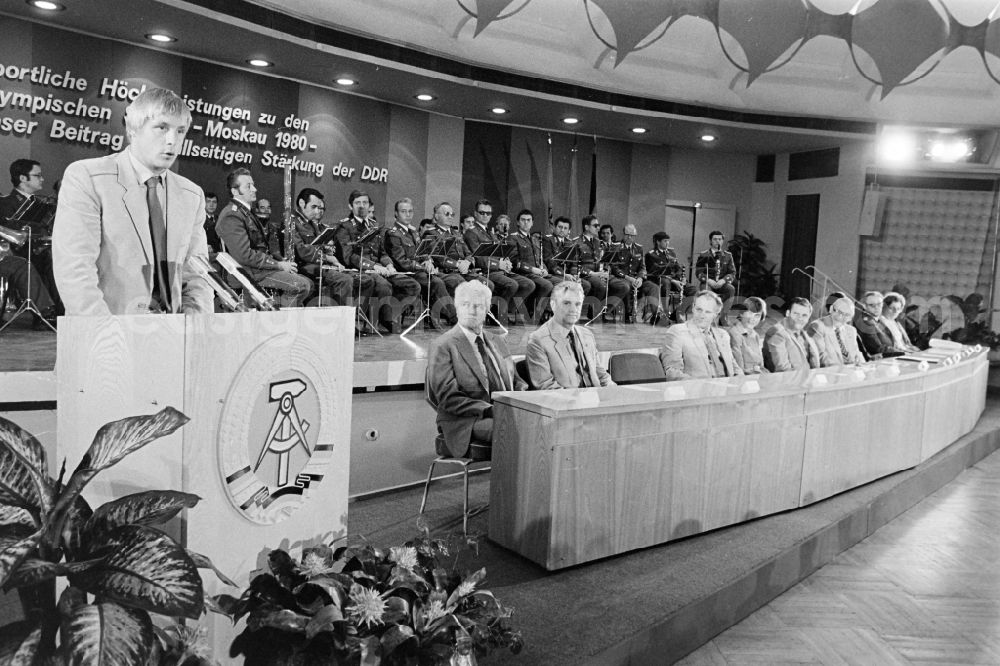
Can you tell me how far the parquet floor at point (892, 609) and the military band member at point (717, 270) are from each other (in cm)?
572

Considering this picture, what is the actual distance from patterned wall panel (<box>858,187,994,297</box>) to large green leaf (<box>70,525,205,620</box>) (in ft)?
39.2

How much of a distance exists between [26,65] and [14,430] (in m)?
6.60

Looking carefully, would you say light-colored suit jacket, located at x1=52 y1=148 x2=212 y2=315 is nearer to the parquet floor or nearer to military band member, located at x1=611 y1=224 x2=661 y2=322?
the parquet floor

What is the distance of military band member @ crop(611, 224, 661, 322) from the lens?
8984 mm

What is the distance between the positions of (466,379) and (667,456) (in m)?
0.87

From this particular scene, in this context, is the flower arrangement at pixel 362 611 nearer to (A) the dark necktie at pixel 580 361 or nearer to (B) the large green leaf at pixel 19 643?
(B) the large green leaf at pixel 19 643

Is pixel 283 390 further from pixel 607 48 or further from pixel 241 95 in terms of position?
pixel 607 48

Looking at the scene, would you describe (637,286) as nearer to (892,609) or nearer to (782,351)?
(782,351)

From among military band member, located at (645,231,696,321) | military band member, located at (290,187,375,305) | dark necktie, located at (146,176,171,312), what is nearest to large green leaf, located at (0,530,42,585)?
dark necktie, located at (146,176,171,312)

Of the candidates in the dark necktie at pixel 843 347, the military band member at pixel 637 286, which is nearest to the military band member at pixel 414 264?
the military band member at pixel 637 286

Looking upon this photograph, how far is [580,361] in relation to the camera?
3.77 metres

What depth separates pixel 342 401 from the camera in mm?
1651

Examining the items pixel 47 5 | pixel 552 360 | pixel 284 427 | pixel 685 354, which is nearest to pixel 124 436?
pixel 284 427

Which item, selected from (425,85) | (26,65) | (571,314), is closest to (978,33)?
(425,85)
